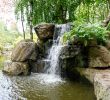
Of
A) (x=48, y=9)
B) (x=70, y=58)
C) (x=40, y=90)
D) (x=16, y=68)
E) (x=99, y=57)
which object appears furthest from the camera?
(x=48, y=9)

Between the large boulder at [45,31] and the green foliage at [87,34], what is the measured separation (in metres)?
2.99

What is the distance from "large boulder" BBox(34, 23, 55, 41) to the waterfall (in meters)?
0.28

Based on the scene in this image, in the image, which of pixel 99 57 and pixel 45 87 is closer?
pixel 45 87

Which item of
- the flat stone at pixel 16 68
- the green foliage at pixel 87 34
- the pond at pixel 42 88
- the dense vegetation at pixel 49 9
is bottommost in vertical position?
the pond at pixel 42 88

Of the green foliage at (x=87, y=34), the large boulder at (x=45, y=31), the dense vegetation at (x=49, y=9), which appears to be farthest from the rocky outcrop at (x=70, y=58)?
the dense vegetation at (x=49, y=9)

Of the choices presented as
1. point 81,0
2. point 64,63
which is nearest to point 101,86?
point 64,63

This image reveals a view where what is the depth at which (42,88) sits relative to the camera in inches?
360

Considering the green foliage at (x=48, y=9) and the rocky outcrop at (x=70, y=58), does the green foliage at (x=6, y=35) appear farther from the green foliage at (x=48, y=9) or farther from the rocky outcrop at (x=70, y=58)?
the rocky outcrop at (x=70, y=58)

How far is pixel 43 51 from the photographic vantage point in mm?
13984

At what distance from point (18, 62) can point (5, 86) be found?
9.66 feet

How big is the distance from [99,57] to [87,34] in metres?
1.16

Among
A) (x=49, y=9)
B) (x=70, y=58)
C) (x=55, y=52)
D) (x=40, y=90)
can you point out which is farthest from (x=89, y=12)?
(x=40, y=90)

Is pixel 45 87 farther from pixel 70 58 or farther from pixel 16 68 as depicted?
pixel 16 68

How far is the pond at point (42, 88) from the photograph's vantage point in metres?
8.08
